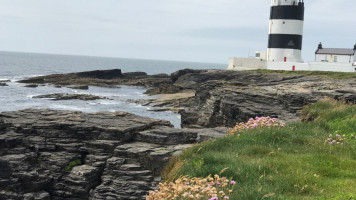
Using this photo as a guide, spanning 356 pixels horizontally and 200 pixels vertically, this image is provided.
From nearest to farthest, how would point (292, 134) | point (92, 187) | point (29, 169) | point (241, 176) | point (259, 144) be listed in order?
point (241, 176)
point (259, 144)
point (292, 134)
point (92, 187)
point (29, 169)

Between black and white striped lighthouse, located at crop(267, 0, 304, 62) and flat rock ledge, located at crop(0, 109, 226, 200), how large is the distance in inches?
1636

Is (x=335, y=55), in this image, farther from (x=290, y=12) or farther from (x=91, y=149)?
(x=91, y=149)

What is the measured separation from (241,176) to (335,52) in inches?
2167

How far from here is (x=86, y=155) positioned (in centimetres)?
1733

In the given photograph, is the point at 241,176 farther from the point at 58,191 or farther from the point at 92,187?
the point at 58,191

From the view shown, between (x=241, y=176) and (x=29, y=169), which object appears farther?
(x=29, y=169)

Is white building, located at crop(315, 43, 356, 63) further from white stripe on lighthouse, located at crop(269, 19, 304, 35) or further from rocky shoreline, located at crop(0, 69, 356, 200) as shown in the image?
rocky shoreline, located at crop(0, 69, 356, 200)

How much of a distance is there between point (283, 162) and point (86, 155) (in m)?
10.2

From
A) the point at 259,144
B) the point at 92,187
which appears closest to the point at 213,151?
the point at 259,144

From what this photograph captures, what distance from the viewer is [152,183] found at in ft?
44.7

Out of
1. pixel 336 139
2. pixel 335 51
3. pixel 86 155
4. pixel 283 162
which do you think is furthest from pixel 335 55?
pixel 283 162

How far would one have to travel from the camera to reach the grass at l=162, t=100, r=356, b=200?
7.77 metres

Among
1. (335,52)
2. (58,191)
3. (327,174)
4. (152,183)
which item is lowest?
(58,191)

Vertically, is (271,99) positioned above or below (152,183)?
above
